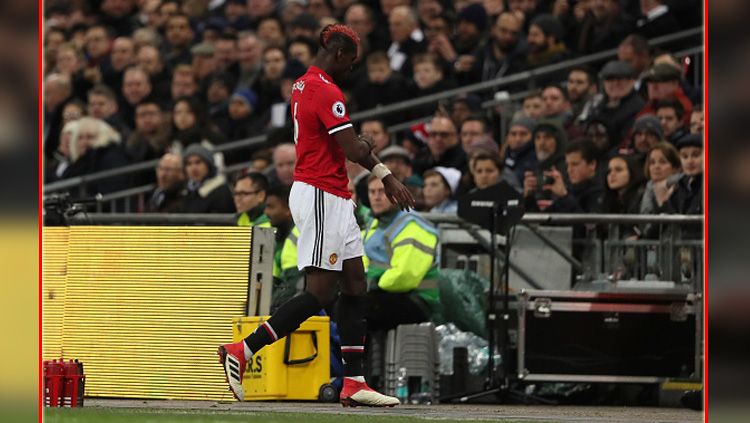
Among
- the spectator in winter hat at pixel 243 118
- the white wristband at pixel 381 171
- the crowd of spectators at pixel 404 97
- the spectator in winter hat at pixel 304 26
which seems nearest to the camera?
the white wristband at pixel 381 171

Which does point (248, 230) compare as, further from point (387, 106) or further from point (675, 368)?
point (387, 106)

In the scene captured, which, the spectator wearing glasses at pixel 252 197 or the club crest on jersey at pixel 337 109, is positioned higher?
the club crest on jersey at pixel 337 109

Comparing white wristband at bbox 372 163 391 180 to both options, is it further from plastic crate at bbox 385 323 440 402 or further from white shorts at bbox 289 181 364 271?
plastic crate at bbox 385 323 440 402

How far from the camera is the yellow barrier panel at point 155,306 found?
38.7 feet

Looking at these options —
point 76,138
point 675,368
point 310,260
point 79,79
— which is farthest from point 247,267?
point 79,79

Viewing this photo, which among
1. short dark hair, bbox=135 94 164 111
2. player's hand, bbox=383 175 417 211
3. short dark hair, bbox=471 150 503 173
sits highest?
short dark hair, bbox=135 94 164 111

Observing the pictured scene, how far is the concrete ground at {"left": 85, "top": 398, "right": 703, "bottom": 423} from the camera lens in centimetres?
985

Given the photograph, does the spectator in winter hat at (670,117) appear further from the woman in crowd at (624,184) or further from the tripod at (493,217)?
the tripod at (493,217)

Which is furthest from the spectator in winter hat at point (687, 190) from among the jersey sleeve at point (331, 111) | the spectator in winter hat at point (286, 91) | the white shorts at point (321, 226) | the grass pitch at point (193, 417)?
the spectator in winter hat at point (286, 91)

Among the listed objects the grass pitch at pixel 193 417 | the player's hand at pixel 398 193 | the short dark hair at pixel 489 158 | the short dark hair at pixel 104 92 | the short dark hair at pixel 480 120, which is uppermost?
the short dark hair at pixel 104 92

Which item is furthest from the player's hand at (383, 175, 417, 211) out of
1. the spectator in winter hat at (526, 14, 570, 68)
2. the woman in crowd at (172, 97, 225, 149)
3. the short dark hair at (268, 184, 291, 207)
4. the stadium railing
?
the woman in crowd at (172, 97, 225, 149)

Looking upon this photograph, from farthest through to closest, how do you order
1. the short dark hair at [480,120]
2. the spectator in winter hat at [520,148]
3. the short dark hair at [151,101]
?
the short dark hair at [151,101] → the short dark hair at [480,120] → the spectator in winter hat at [520,148]

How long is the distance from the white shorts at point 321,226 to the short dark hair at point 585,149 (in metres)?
4.27

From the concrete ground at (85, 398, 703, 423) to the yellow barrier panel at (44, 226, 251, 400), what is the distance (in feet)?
0.90
